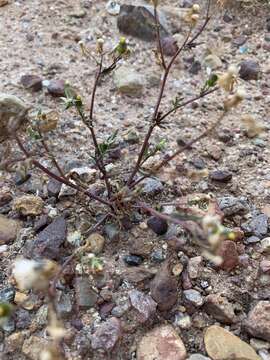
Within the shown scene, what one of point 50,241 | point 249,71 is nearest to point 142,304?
point 50,241

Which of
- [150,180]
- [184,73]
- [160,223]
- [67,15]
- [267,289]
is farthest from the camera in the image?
[67,15]

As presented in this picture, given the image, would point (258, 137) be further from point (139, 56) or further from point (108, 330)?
point (108, 330)

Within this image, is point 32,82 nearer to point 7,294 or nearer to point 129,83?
point 129,83

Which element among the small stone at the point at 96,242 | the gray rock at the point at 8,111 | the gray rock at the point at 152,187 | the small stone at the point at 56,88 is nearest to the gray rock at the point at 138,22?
the small stone at the point at 56,88

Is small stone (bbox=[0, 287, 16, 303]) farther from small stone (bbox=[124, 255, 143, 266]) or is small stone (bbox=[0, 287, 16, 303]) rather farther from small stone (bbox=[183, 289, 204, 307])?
small stone (bbox=[183, 289, 204, 307])

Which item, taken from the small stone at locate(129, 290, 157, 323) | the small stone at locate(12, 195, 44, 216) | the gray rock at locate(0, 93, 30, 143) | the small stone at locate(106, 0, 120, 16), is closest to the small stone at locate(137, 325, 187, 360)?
the small stone at locate(129, 290, 157, 323)

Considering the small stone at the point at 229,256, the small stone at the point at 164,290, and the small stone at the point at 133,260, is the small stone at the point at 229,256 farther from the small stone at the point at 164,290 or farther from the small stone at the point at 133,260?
the small stone at the point at 133,260

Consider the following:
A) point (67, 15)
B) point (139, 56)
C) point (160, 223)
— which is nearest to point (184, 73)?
point (139, 56)
